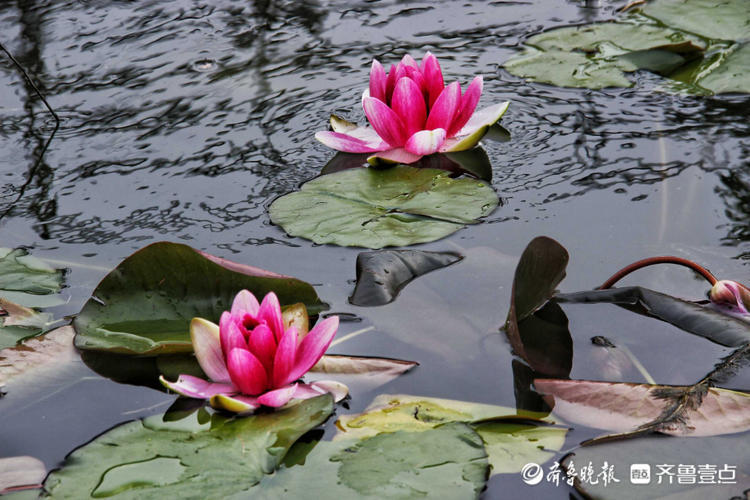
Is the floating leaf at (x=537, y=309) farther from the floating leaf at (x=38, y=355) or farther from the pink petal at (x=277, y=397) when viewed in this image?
the floating leaf at (x=38, y=355)

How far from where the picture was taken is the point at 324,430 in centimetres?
142

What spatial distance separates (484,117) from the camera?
2480 millimetres

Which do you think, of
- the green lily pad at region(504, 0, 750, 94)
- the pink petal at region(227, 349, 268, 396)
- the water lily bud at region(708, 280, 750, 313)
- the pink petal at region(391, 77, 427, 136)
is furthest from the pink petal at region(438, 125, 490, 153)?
the pink petal at region(227, 349, 268, 396)

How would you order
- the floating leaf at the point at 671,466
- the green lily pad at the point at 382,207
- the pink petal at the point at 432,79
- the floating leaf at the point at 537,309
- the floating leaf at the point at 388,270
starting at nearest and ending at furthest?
the floating leaf at the point at 671,466
the floating leaf at the point at 537,309
the floating leaf at the point at 388,270
the green lily pad at the point at 382,207
the pink petal at the point at 432,79

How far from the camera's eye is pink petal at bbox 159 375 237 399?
1.46 metres

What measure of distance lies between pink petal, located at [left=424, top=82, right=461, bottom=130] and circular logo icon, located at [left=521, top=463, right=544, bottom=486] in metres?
1.29

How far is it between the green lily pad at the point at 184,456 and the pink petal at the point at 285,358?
0.06 metres

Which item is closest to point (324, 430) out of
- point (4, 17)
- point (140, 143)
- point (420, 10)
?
point (140, 143)

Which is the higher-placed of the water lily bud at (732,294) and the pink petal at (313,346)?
the pink petal at (313,346)

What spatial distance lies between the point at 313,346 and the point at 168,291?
0.42 metres

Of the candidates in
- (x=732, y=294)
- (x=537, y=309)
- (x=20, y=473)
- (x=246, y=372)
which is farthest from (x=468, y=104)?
(x=20, y=473)

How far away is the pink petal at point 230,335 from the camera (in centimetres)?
145

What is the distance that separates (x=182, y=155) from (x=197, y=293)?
2.99ft

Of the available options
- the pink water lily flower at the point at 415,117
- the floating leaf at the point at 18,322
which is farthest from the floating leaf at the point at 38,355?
the pink water lily flower at the point at 415,117
